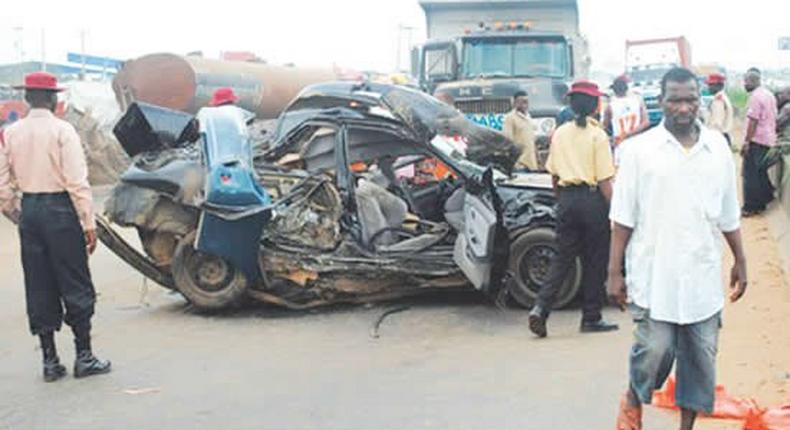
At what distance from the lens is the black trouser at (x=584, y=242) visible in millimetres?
7641

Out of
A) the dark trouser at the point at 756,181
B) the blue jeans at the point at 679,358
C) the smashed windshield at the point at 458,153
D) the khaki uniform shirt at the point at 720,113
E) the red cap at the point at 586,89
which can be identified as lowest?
the blue jeans at the point at 679,358

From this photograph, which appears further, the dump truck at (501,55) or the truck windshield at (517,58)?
the truck windshield at (517,58)

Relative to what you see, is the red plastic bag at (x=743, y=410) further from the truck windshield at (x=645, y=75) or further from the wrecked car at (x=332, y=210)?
the truck windshield at (x=645, y=75)

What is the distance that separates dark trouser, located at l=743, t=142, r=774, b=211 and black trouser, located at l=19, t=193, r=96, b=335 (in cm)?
784

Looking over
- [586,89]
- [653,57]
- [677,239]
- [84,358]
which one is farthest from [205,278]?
[653,57]

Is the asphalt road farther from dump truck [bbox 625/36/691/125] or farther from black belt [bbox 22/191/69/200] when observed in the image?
dump truck [bbox 625/36/691/125]

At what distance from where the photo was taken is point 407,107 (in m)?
9.27

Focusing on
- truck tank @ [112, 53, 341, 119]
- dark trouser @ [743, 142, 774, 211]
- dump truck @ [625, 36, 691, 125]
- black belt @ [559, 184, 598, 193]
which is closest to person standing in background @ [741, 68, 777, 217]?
dark trouser @ [743, 142, 774, 211]

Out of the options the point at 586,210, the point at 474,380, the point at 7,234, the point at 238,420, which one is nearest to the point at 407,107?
the point at 586,210

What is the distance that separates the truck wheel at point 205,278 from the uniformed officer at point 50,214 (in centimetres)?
202

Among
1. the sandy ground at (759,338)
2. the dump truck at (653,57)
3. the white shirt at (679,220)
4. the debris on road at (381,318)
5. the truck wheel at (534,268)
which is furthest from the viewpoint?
the dump truck at (653,57)

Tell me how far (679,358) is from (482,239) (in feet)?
12.2

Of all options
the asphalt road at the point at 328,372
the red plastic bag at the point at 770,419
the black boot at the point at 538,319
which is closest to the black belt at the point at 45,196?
the asphalt road at the point at 328,372

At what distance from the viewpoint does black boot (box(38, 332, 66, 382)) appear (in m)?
6.92
